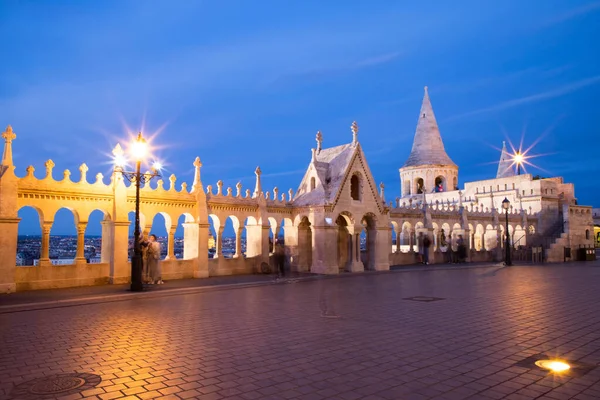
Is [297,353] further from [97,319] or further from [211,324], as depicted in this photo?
[97,319]

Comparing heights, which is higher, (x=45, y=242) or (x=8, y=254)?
(x=45, y=242)

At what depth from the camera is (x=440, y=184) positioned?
2279 inches

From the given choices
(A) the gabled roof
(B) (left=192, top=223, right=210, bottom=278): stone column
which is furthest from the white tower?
(B) (left=192, top=223, right=210, bottom=278): stone column

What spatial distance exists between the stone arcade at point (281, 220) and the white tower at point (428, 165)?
969 cm

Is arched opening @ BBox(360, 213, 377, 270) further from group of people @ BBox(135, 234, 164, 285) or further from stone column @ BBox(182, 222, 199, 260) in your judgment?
group of people @ BBox(135, 234, 164, 285)

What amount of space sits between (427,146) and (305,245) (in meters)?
33.6

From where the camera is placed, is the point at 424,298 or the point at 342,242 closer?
the point at 424,298

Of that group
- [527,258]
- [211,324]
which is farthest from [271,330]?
[527,258]

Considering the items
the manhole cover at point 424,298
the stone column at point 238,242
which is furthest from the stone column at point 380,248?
the manhole cover at point 424,298

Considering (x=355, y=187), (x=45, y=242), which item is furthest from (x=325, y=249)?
(x=45, y=242)

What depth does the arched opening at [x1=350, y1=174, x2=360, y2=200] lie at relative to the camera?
27.6 meters

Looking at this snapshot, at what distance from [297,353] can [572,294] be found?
40.5ft

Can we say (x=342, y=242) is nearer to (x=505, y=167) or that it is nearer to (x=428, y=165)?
(x=428, y=165)

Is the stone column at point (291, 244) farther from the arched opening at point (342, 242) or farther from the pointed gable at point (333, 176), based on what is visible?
the arched opening at point (342, 242)
